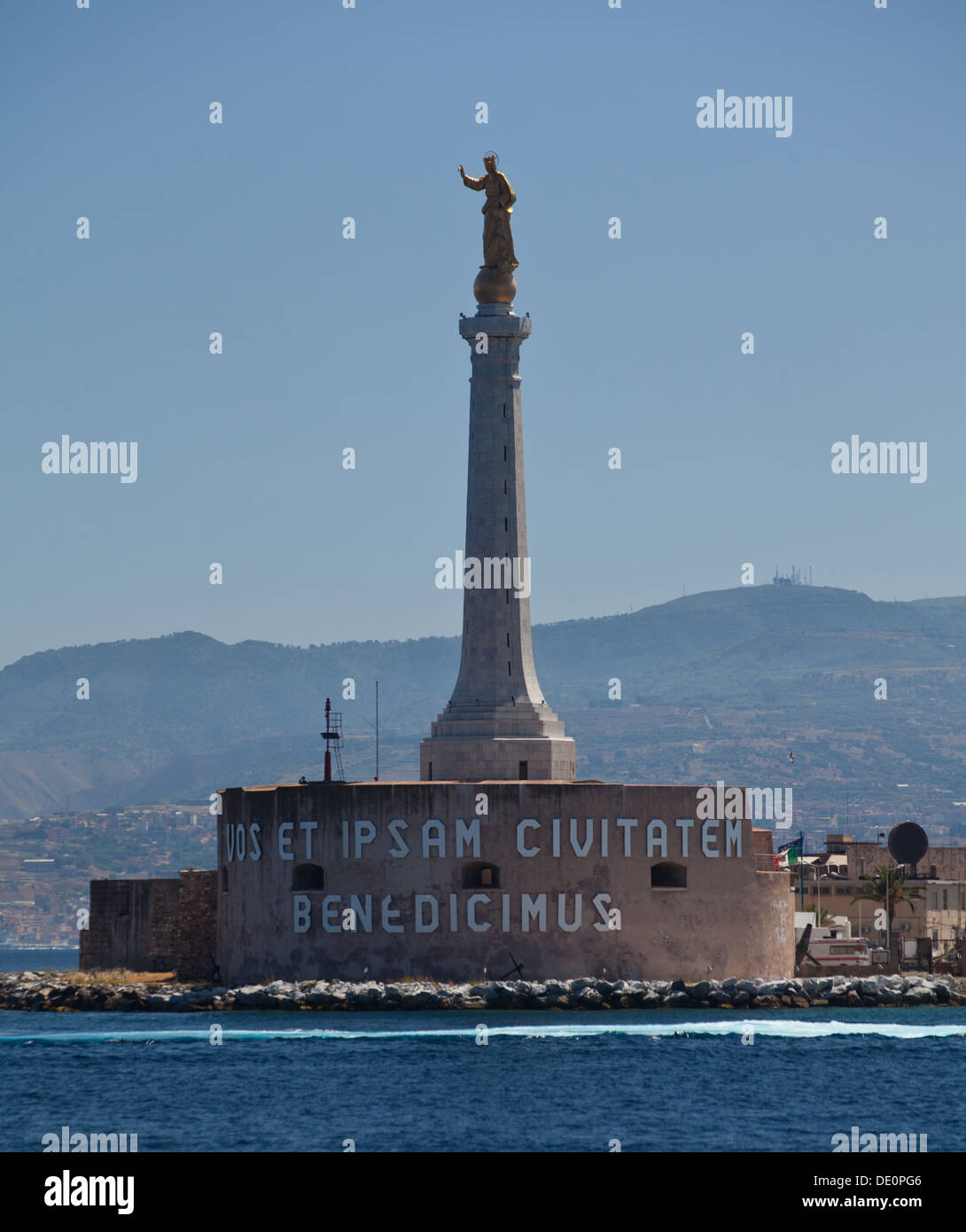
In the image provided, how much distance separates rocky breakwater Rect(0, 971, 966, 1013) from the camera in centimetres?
5122

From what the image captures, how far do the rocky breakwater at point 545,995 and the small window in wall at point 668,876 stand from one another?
8.02 feet

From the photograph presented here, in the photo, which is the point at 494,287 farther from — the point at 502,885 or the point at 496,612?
the point at 502,885

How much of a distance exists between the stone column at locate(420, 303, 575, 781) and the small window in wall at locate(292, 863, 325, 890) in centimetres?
395

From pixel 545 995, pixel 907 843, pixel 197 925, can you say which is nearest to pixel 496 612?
pixel 545 995

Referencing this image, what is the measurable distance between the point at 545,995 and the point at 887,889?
16.4 metres

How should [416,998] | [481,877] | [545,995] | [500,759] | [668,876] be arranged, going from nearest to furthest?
[416,998] < [545,995] < [481,877] < [668,876] < [500,759]

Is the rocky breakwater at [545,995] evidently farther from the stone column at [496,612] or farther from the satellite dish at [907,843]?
the satellite dish at [907,843]

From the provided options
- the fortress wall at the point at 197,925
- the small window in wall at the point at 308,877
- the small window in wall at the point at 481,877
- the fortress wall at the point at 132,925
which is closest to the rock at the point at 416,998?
the small window in wall at the point at 481,877

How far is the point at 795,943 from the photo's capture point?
58344 millimetres

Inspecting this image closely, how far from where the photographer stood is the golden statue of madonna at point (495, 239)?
57875 millimetres

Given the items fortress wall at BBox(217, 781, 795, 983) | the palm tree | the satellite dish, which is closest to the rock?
fortress wall at BBox(217, 781, 795, 983)

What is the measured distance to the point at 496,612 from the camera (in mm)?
56469

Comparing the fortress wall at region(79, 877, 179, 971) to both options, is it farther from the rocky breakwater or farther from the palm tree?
the palm tree
